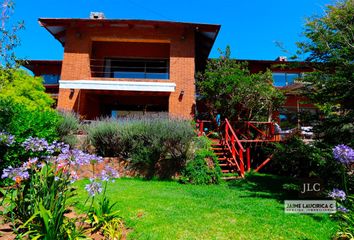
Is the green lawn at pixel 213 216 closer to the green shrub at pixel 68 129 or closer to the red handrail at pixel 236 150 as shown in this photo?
the red handrail at pixel 236 150

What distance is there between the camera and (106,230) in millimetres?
4223

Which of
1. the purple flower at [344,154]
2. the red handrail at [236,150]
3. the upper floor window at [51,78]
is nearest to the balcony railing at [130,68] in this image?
the upper floor window at [51,78]

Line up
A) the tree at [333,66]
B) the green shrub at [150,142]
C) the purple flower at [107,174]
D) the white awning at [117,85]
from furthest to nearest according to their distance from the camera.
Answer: the white awning at [117,85], the green shrub at [150,142], the tree at [333,66], the purple flower at [107,174]

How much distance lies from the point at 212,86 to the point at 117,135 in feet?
19.2

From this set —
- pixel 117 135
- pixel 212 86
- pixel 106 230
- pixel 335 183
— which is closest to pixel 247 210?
pixel 335 183

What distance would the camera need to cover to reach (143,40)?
16047 millimetres

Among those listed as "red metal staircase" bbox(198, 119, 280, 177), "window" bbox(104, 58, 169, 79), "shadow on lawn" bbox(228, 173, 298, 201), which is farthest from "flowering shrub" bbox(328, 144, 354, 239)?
"window" bbox(104, 58, 169, 79)

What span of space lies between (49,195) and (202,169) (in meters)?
6.03

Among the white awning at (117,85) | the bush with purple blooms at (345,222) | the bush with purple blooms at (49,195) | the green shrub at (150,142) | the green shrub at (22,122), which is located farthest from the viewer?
the white awning at (117,85)

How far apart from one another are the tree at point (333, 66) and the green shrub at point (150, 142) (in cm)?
462

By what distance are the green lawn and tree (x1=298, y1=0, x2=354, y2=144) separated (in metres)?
2.46

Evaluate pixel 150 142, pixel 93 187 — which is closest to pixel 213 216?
pixel 93 187

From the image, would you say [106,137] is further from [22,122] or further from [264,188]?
[264,188]

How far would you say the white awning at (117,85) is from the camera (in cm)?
1441
